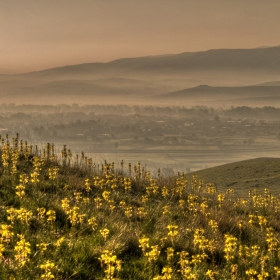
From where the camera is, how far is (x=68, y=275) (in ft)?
19.2

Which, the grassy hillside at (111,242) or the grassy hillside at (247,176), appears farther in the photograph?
the grassy hillside at (247,176)

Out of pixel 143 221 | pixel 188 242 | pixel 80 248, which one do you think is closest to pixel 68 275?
pixel 80 248

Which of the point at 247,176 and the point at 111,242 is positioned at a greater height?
the point at 111,242

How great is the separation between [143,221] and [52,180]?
4729mm

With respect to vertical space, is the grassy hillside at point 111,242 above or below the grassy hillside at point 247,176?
above

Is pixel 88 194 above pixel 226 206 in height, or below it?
above

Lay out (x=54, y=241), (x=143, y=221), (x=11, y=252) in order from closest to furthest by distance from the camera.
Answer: (x=11, y=252) < (x=54, y=241) < (x=143, y=221)

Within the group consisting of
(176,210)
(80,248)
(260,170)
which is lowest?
(260,170)

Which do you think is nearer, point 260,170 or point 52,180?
point 52,180

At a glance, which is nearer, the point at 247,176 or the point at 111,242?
the point at 111,242

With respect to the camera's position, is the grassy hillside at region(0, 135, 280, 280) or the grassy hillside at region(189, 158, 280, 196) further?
the grassy hillside at region(189, 158, 280, 196)

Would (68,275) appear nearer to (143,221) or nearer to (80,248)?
(80,248)

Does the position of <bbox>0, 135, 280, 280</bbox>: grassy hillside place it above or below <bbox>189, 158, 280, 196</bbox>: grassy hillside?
above

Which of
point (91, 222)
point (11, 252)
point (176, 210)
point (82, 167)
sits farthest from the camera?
point (82, 167)
